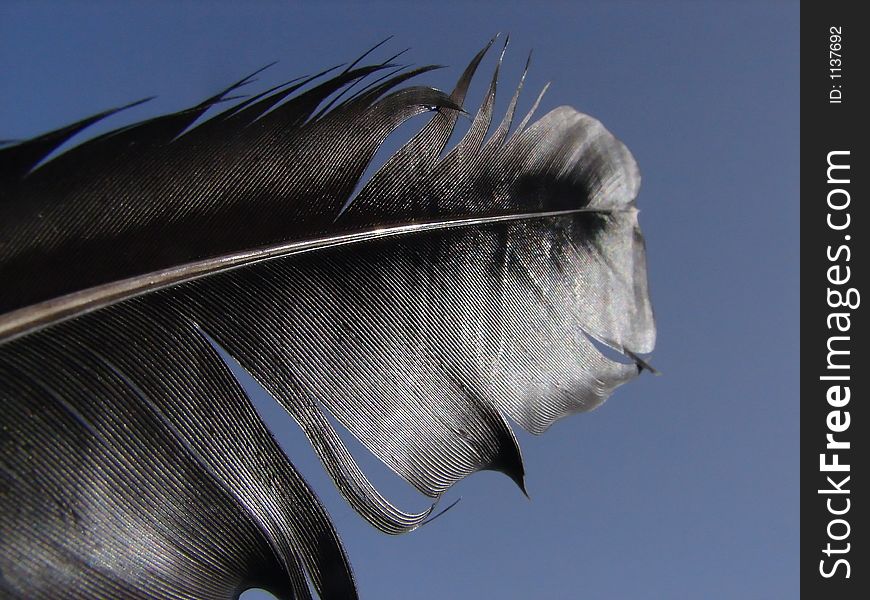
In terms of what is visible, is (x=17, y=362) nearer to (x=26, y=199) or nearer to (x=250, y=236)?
(x=26, y=199)

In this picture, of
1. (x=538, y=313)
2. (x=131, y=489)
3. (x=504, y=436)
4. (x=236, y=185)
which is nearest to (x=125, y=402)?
(x=131, y=489)

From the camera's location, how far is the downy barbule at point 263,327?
Result: 139cm

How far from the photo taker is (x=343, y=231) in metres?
2.04

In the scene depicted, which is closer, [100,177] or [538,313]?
[100,177]

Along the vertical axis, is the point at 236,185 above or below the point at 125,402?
above

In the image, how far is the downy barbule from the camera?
139cm

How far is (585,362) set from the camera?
2.66 meters

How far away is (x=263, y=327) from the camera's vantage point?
1.82 meters

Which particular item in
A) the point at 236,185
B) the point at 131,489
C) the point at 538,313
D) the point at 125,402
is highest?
the point at 236,185

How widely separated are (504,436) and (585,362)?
0.58m
